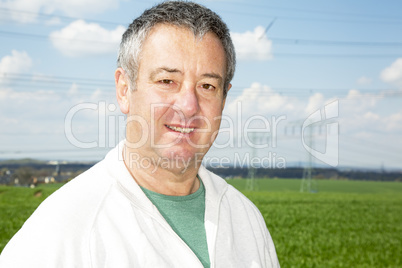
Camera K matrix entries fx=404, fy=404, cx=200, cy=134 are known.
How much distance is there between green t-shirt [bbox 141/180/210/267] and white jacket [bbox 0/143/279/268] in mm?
43

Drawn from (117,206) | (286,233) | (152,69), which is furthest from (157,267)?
(286,233)

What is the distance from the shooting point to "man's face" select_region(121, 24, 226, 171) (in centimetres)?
197

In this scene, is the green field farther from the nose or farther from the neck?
the nose

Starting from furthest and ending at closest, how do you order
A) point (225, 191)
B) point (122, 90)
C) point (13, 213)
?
point (13, 213) < point (225, 191) < point (122, 90)

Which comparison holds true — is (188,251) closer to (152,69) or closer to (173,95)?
(173,95)

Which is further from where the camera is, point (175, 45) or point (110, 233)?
point (175, 45)

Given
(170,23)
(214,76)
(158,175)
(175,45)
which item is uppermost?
(170,23)

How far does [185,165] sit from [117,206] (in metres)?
0.44

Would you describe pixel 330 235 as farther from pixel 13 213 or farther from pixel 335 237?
pixel 13 213

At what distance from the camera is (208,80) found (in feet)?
6.70

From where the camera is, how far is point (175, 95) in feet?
6.56

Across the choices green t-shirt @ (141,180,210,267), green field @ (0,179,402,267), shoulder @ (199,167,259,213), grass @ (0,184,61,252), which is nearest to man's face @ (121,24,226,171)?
green t-shirt @ (141,180,210,267)

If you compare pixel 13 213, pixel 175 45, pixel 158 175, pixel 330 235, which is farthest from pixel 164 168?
pixel 13 213

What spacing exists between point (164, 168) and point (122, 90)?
51cm
